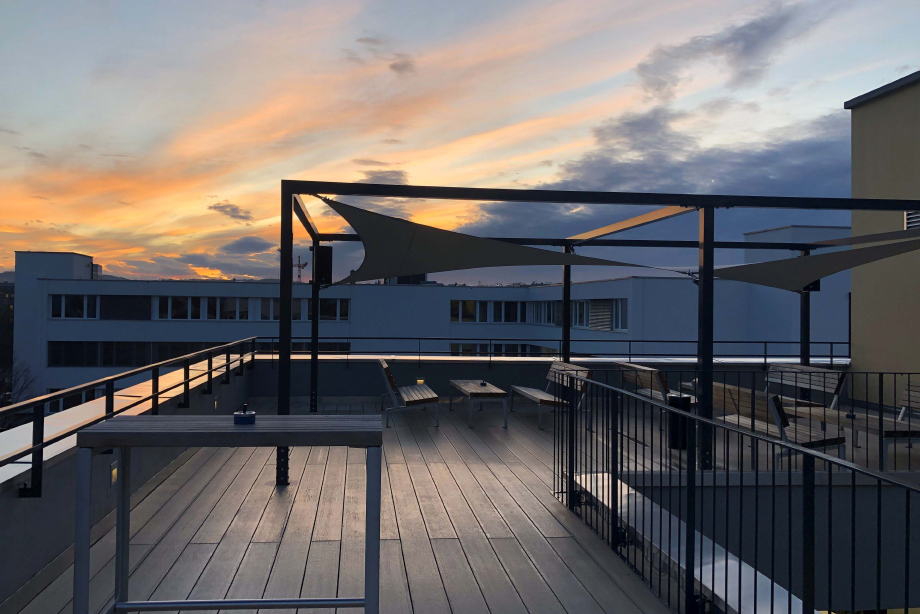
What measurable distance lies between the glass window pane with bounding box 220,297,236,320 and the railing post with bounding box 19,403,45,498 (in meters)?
29.4

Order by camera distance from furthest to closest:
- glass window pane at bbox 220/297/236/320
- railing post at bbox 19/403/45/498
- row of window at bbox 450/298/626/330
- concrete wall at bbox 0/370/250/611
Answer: glass window pane at bbox 220/297/236/320
row of window at bbox 450/298/626/330
railing post at bbox 19/403/45/498
concrete wall at bbox 0/370/250/611

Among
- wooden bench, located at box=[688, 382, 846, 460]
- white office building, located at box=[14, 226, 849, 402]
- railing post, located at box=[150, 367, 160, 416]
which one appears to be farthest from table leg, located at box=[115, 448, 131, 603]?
white office building, located at box=[14, 226, 849, 402]

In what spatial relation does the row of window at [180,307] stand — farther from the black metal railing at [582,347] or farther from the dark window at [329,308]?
the black metal railing at [582,347]

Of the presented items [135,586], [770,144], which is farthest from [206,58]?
[770,144]

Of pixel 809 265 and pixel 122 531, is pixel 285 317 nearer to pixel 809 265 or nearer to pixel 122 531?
pixel 122 531

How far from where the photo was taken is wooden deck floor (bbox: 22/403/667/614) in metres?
2.87

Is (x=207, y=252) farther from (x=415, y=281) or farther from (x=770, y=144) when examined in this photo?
(x=770, y=144)

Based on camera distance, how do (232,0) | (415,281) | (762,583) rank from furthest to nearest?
(415,281) < (232,0) < (762,583)

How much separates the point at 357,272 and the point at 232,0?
4123 mm

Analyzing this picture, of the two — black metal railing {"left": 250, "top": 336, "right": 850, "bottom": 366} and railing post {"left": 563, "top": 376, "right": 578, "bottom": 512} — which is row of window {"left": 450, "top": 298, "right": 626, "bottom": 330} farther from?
railing post {"left": 563, "top": 376, "right": 578, "bottom": 512}

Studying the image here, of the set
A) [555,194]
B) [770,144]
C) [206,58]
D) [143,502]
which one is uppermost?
[770,144]

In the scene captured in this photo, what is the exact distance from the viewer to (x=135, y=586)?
113 inches

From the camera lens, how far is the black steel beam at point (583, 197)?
185 inches

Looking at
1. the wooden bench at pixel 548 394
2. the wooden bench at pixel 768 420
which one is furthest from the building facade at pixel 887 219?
the wooden bench at pixel 548 394
